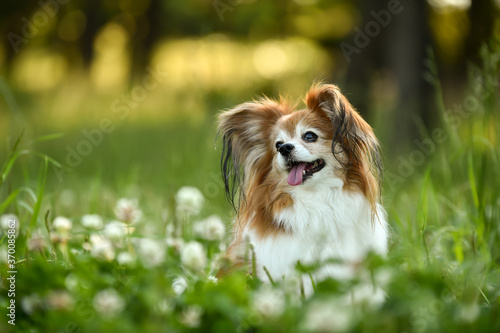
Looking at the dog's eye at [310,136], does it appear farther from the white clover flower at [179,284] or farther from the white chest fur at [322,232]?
the white clover flower at [179,284]

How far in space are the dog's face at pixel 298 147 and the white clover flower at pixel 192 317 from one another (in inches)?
63.9

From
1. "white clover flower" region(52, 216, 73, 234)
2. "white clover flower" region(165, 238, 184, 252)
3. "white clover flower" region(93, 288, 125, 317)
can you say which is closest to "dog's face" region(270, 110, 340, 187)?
"white clover flower" region(165, 238, 184, 252)

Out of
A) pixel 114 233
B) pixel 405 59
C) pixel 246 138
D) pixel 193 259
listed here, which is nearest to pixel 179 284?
pixel 114 233

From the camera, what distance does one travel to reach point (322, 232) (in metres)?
3.14

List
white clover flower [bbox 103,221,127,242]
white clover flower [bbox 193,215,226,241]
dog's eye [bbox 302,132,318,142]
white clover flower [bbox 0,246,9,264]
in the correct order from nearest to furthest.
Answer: white clover flower [bbox 0,246,9,264] → white clover flower [bbox 103,221,127,242] → dog's eye [bbox 302,132,318,142] → white clover flower [bbox 193,215,226,241]

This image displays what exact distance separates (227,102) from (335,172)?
2120mm

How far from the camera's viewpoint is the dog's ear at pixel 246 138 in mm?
3699

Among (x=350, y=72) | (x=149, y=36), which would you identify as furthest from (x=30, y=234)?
(x=149, y=36)

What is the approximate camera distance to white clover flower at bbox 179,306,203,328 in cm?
177

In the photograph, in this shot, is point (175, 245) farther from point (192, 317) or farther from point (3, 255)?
point (192, 317)

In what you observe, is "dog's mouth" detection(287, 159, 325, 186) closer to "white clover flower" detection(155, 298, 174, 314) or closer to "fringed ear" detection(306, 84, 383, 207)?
"fringed ear" detection(306, 84, 383, 207)

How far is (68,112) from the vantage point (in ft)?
29.5

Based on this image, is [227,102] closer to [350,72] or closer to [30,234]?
[30,234]

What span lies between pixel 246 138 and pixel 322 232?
3.11ft
